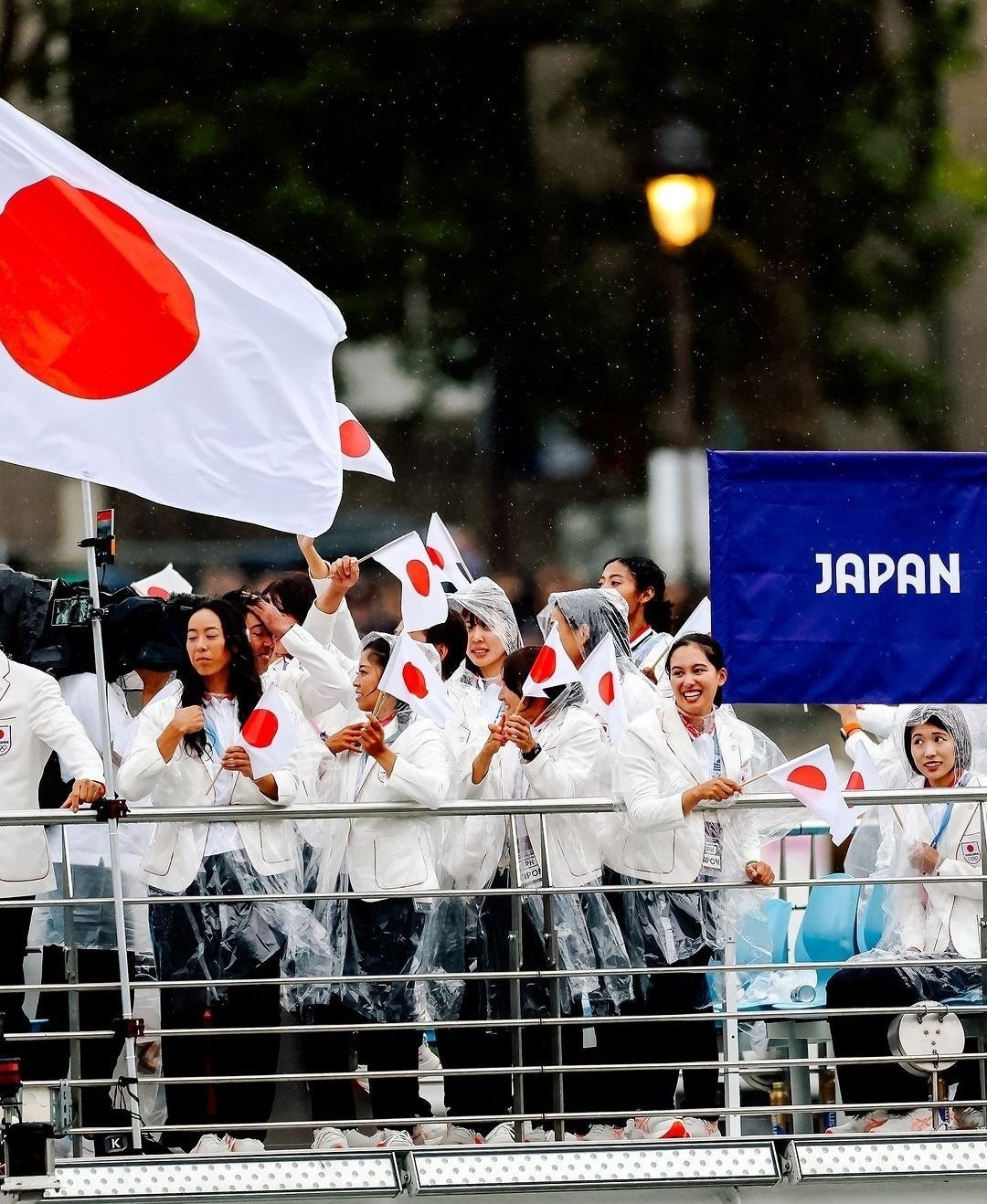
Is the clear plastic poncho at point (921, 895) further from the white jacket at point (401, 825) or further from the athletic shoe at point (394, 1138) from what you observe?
the athletic shoe at point (394, 1138)

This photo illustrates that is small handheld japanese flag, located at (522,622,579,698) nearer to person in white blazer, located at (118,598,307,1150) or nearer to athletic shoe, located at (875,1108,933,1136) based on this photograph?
person in white blazer, located at (118,598,307,1150)

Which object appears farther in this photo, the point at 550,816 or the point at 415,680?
the point at 550,816

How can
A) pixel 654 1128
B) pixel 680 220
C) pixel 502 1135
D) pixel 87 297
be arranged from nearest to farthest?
pixel 87 297 < pixel 654 1128 < pixel 502 1135 < pixel 680 220

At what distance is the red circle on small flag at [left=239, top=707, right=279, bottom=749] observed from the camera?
262 inches

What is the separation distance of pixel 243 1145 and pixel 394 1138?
1.54ft

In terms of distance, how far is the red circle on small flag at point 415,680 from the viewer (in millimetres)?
6895

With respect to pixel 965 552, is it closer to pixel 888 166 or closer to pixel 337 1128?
pixel 337 1128

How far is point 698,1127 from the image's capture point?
677cm

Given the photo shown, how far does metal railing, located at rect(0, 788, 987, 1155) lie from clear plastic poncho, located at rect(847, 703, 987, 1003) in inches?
3.0

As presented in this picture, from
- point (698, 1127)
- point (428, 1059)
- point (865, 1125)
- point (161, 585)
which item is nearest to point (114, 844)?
point (698, 1127)

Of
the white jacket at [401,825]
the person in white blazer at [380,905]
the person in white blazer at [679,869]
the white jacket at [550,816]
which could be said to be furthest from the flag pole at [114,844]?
the person in white blazer at [679,869]

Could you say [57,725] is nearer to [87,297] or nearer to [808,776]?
[87,297]

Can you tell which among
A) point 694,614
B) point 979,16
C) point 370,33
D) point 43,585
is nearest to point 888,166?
point 979,16

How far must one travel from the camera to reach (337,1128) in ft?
22.1
